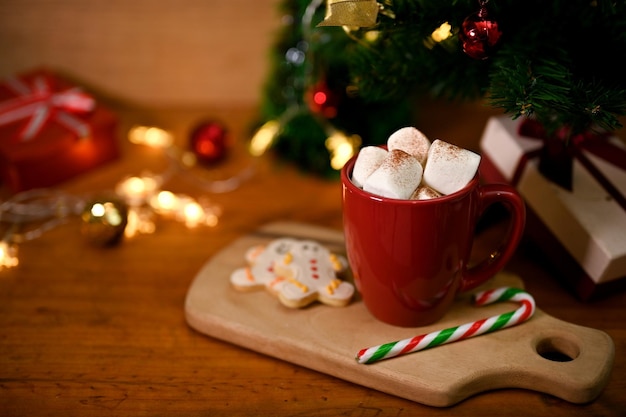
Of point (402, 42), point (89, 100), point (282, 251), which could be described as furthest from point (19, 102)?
point (402, 42)

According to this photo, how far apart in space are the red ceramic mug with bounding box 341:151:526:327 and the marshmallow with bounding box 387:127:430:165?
2.3 inches

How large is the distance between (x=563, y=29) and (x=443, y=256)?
1.04 ft

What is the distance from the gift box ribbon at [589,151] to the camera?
805 millimetres

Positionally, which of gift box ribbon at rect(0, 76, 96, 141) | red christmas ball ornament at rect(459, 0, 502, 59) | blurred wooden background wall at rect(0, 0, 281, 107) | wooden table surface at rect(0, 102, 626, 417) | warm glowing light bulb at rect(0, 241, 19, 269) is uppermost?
red christmas ball ornament at rect(459, 0, 502, 59)

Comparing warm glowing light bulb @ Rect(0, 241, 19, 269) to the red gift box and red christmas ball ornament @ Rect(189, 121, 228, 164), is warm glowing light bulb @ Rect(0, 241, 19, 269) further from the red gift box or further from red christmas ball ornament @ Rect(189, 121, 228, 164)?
red christmas ball ornament @ Rect(189, 121, 228, 164)

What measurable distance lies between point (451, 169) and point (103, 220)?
0.51 meters

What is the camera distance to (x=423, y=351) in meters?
0.67

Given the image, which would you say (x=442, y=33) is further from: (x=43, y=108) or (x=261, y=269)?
(x=43, y=108)

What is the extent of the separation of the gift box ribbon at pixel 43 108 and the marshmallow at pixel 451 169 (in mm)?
647

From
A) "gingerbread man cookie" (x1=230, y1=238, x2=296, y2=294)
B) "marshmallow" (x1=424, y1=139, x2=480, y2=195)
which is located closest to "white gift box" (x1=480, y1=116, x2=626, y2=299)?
"marshmallow" (x1=424, y1=139, x2=480, y2=195)

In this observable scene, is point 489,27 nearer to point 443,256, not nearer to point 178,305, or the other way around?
point 443,256

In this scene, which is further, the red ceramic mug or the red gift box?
the red gift box

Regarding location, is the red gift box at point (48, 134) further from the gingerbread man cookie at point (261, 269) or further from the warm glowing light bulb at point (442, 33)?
the warm glowing light bulb at point (442, 33)

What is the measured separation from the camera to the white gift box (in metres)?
0.72
